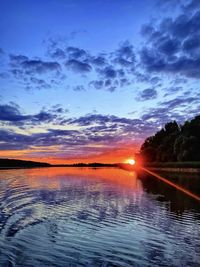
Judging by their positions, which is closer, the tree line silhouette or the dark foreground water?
the dark foreground water

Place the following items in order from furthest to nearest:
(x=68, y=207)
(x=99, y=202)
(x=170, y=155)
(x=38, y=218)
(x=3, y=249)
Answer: (x=170, y=155) → (x=99, y=202) → (x=68, y=207) → (x=38, y=218) → (x=3, y=249)

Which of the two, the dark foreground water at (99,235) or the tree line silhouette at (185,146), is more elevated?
the tree line silhouette at (185,146)

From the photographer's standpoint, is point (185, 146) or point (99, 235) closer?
point (99, 235)

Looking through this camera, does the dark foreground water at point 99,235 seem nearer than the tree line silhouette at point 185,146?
Yes

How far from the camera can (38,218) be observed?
95.1 ft

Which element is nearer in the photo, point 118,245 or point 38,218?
point 118,245

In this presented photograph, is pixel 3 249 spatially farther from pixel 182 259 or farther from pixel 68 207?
pixel 68 207

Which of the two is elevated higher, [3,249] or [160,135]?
[160,135]

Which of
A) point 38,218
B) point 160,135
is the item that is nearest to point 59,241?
point 38,218

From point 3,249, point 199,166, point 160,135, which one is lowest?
point 3,249

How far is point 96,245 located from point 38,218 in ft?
33.6

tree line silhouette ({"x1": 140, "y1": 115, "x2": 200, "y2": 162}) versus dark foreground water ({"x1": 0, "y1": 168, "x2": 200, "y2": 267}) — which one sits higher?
tree line silhouette ({"x1": 140, "y1": 115, "x2": 200, "y2": 162})

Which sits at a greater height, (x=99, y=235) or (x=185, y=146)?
(x=185, y=146)

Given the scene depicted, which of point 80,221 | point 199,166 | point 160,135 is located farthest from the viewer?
point 160,135
